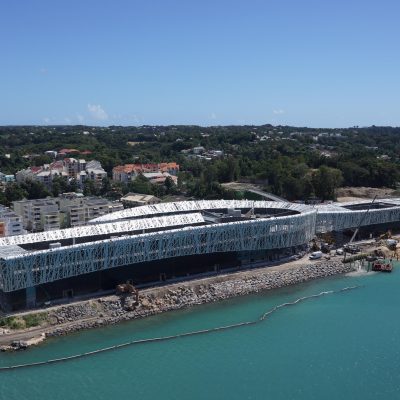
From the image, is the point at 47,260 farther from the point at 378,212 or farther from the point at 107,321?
the point at 378,212

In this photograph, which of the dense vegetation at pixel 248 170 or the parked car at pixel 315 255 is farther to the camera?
the dense vegetation at pixel 248 170

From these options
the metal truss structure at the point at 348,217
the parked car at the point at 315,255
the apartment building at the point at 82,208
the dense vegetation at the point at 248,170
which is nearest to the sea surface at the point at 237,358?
the parked car at the point at 315,255

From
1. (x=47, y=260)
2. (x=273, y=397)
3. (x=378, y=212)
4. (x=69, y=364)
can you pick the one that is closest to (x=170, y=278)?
(x=47, y=260)

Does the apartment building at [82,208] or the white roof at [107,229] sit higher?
the white roof at [107,229]

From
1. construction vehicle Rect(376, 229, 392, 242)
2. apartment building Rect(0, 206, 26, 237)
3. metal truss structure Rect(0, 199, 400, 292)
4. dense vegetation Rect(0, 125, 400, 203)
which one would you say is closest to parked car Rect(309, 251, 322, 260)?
metal truss structure Rect(0, 199, 400, 292)

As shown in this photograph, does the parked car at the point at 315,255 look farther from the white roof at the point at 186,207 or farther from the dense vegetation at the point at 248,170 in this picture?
the dense vegetation at the point at 248,170

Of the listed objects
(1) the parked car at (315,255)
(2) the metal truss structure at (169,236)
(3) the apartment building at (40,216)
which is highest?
(2) the metal truss structure at (169,236)

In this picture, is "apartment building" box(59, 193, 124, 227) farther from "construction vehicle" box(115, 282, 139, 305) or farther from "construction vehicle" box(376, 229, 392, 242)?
"construction vehicle" box(376, 229, 392, 242)
